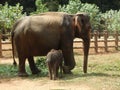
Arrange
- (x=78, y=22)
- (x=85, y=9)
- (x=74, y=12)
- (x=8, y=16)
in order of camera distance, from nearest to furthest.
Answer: (x=78, y=22) → (x=8, y=16) → (x=74, y=12) → (x=85, y=9)

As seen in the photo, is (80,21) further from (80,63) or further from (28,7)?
(28,7)

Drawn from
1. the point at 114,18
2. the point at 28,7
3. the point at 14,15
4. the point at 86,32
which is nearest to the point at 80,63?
the point at 86,32

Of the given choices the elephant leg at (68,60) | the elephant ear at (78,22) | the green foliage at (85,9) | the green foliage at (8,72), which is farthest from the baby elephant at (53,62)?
the green foliage at (85,9)

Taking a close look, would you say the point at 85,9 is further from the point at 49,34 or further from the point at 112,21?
the point at 49,34

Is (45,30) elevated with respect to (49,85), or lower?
elevated

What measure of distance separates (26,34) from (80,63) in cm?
462

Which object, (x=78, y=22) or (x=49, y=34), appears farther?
(x=78, y=22)

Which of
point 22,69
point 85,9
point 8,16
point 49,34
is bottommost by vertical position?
point 22,69

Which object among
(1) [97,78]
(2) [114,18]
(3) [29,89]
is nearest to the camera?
(3) [29,89]

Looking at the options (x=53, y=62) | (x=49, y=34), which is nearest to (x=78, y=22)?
(x=49, y=34)

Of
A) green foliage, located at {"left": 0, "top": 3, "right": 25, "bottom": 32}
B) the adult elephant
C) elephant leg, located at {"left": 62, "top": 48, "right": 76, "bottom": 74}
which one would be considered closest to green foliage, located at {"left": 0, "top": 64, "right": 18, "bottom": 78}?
the adult elephant

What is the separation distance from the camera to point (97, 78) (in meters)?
10.6

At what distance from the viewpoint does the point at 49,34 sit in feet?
38.4

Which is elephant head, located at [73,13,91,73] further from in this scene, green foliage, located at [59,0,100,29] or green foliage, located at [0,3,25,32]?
green foliage, located at [59,0,100,29]
